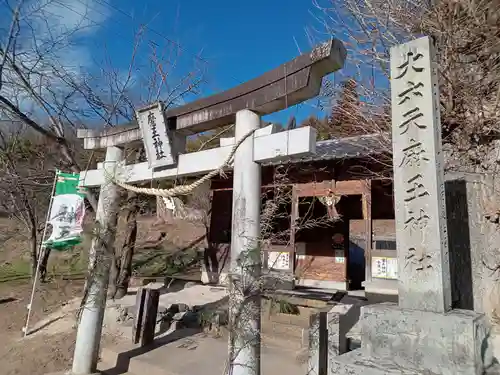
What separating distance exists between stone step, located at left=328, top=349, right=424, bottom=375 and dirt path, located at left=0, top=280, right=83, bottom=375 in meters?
5.49

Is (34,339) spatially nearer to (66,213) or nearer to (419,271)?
(66,213)

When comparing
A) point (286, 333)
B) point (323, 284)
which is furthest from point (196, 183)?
point (323, 284)

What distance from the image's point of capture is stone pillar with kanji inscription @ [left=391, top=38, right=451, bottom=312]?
2.64m

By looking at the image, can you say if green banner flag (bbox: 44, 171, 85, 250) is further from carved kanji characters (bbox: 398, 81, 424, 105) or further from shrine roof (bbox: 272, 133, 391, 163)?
carved kanji characters (bbox: 398, 81, 424, 105)

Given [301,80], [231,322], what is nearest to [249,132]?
[301,80]

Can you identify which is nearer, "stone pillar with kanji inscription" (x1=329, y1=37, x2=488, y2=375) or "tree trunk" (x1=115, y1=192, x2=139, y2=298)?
"stone pillar with kanji inscription" (x1=329, y1=37, x2=488, y2=375)

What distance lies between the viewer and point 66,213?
641 cm

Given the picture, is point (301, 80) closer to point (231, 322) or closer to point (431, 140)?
point (431, 140)

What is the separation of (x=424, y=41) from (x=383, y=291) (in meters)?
6.88

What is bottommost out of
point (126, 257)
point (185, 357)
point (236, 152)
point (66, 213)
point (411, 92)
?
point (185, 357)

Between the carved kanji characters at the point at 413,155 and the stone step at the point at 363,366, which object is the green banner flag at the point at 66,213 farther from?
the carved kanji characters at the point at 413,155

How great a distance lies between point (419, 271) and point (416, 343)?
526mm

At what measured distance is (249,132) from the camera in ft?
12.5

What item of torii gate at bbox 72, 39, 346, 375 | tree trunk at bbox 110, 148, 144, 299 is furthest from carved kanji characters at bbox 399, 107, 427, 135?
tree trunk at bbox 110, 148, 144, 299
